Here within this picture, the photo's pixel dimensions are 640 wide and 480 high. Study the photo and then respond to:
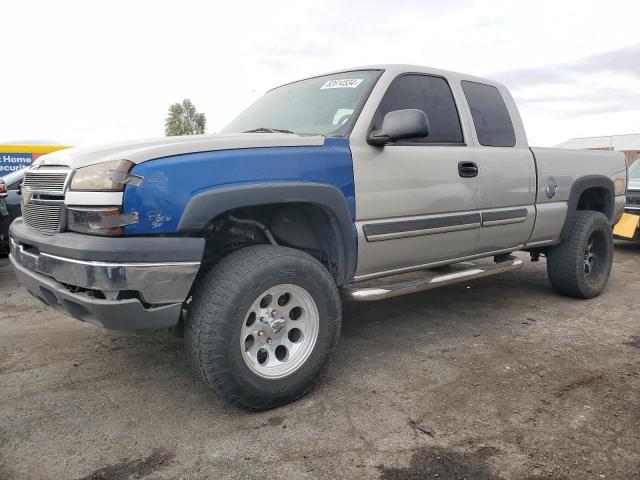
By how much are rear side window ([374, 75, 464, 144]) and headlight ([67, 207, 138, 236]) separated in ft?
5.80

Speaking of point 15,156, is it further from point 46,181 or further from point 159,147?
point 159,147

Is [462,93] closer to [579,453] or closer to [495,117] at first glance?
[495,117]

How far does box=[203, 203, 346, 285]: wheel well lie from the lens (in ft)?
9.46

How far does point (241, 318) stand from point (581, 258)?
3586mm

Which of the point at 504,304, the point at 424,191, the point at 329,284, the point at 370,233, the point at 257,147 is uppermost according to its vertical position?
the point at 257,147

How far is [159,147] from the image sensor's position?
242 centimetres

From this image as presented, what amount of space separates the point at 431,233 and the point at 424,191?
0.30 m

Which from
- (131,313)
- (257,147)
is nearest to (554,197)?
(257,147)

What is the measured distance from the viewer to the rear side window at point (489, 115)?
3990 millimetres

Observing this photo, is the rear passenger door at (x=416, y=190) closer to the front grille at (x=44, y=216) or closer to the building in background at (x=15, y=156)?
the front grille at (x=44, y=216)

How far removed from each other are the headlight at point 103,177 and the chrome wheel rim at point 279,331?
0.87m

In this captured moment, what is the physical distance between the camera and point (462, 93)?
12.9ft

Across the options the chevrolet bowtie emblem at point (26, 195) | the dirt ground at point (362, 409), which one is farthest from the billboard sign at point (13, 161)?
the chevrolet bowtie emblem at point (26, 195)

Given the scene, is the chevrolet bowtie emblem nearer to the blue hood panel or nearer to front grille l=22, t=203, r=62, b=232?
front grille l=22, t=203, r=62, b=232
